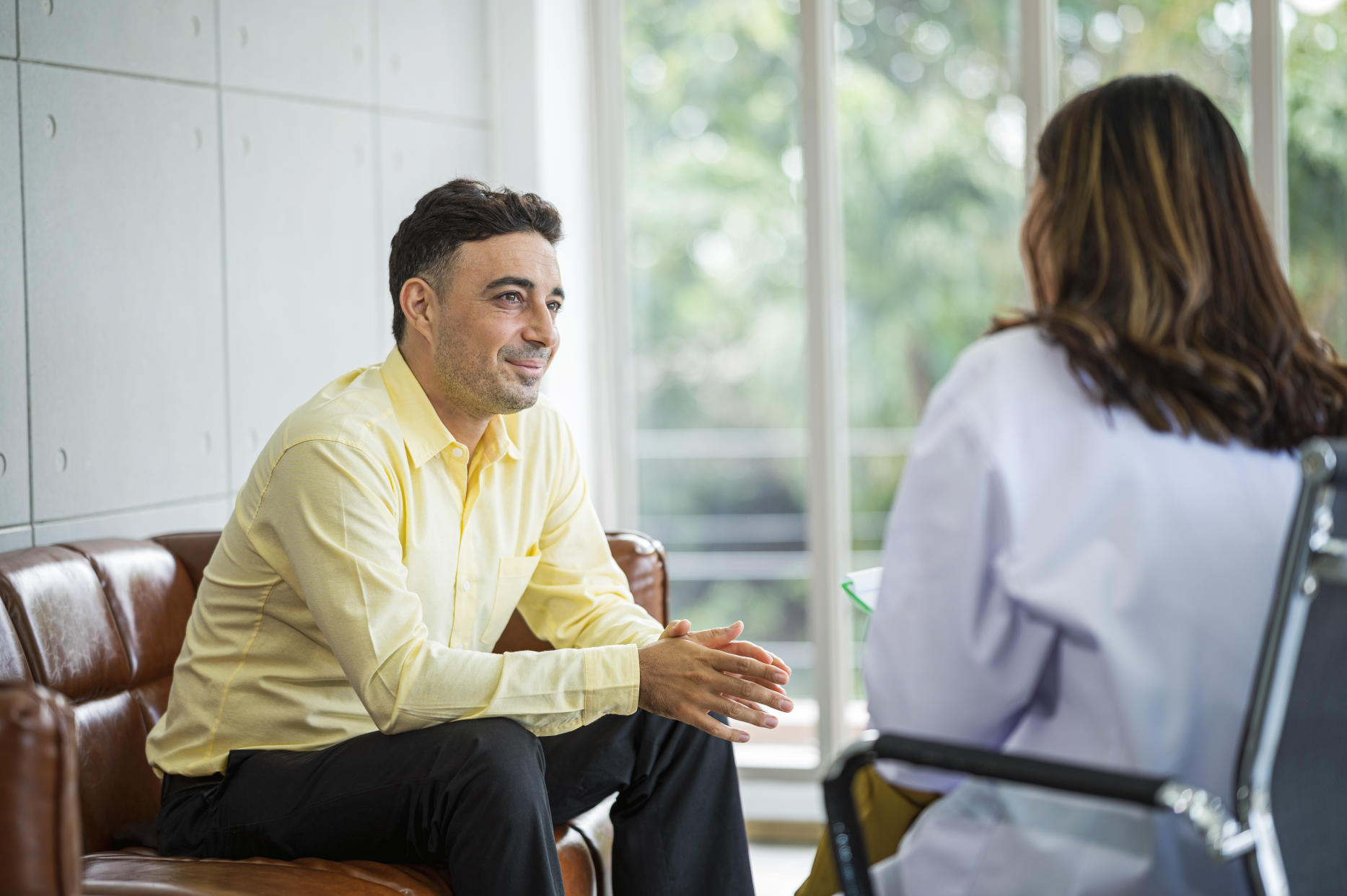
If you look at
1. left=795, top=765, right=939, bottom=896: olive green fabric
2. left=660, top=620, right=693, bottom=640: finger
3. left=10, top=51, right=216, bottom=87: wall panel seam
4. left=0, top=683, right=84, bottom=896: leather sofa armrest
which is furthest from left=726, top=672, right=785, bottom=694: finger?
left=10, top=51, right=216, bottom=87: wall panel seam

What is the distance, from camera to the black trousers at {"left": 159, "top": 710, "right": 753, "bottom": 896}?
162cm

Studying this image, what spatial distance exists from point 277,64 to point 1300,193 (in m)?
2.66

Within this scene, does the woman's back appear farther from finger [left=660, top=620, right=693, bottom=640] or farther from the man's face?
the man's face

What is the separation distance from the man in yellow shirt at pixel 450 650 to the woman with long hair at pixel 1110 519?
650 mm

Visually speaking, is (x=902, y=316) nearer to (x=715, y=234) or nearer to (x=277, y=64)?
(x=715, y=234)

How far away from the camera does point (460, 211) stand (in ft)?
6.86

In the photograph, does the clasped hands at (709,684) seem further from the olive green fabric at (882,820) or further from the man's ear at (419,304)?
the man's ear at (419,304)

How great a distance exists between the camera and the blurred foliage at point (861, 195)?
3.24 meters

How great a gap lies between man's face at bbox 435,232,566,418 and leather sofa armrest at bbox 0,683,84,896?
3.22 ft

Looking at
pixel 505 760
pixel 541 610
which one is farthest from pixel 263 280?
pixel 505 760

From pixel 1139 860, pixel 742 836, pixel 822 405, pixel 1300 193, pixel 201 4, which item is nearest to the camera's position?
pixel 1139 860

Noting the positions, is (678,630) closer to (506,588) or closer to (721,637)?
(721,637)

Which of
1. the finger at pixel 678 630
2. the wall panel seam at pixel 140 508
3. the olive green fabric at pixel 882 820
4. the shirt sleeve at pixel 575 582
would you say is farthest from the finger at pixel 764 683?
the wall panel seam at pixel 140 508

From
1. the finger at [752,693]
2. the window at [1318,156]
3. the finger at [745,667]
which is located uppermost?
the window at [1318,156]
